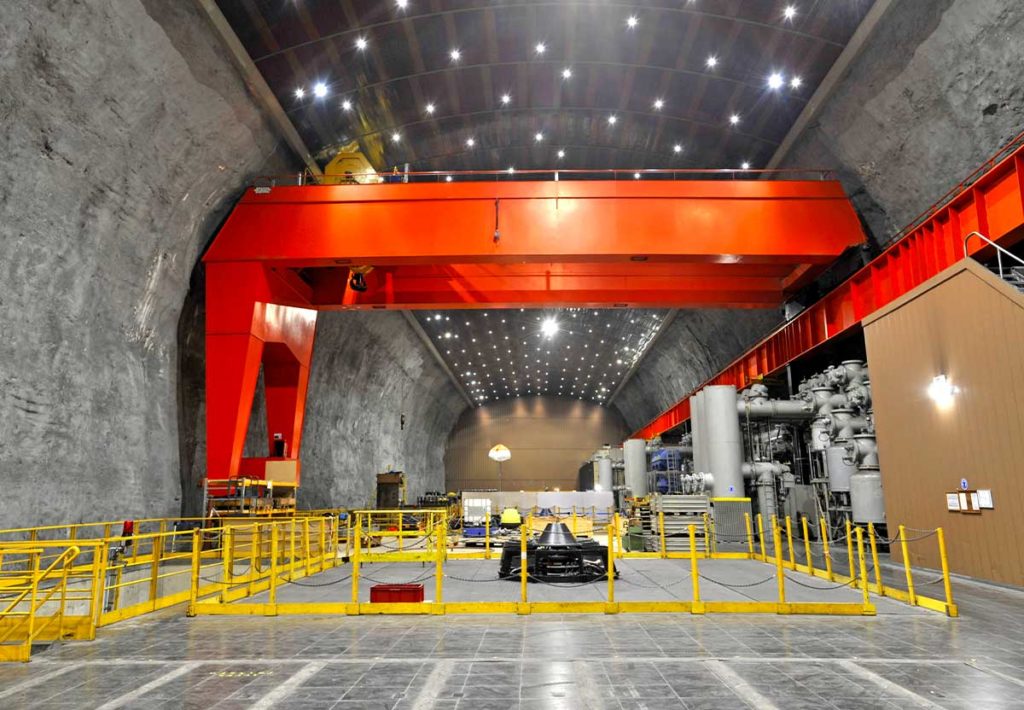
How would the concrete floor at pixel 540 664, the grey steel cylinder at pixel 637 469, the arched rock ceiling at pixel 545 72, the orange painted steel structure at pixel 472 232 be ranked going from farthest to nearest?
the grey steel cylinder at pixel 637 469 < the orange painted steel structure at pixel 472 232 < the arched rock ceiling at pixel 545 72 < the concrete floor at pixel 540 664

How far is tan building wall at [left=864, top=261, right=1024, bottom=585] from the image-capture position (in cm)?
1043

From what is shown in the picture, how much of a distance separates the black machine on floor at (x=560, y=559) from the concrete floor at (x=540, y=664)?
2913 millimetres

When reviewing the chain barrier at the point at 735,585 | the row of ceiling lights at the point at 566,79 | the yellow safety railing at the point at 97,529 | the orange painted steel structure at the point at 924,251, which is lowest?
the chain barrier at the point at 735,585

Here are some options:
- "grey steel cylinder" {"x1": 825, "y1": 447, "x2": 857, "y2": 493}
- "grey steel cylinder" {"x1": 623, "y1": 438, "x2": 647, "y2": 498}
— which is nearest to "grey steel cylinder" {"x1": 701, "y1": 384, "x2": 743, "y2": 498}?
"grey steel cylinder" {"x1": 825, "y1": 447, "x2": 857, "y2": 493}

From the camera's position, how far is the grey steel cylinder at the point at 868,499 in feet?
51.9

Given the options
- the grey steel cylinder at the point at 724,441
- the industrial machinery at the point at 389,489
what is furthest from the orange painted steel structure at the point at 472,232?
the industrial machinery at the point at 389,489

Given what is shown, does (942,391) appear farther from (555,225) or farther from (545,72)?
(545,72)

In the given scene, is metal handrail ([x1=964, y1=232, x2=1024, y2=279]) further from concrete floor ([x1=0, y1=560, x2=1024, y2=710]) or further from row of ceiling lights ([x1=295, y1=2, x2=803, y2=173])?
row of ceiling lights ([x1=295, y1=2, x2=803, y2=173])

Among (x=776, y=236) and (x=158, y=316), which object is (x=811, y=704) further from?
(x=158, y=316)

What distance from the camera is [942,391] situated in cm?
1218

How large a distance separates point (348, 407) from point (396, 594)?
22406mm

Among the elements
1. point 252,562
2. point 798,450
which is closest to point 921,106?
point 798,450

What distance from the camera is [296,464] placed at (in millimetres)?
19109

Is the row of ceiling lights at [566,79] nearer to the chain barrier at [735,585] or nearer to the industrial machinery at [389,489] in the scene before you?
the chain barrier at [735,585]
